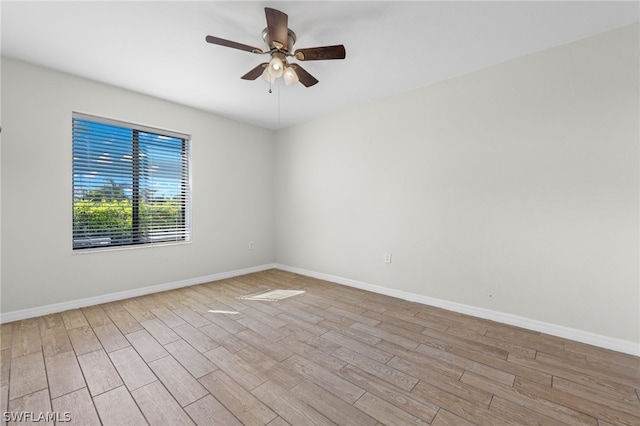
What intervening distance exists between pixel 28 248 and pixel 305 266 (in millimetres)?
3225

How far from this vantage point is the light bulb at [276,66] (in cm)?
207

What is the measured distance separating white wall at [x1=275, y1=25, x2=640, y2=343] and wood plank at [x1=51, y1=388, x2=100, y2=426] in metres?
2.86

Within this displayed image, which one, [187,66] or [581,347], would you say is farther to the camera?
[187,66]

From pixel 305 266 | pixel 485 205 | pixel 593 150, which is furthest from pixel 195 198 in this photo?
pixel 593 150

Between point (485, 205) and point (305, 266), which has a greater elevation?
point (485, 205)

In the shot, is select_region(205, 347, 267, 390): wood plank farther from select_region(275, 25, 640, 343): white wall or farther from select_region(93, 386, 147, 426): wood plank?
select_region(275, 25, 640, 343): white wall

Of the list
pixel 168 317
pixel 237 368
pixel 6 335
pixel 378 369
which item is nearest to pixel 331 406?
pixel 378 369

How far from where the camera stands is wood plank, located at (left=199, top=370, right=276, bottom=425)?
139 centimetres

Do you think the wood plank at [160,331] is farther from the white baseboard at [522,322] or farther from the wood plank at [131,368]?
the white baseboard at [522,322]

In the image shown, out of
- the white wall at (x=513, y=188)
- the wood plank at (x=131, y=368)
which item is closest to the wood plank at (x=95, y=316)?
the wood plank at (x=131, y=368)

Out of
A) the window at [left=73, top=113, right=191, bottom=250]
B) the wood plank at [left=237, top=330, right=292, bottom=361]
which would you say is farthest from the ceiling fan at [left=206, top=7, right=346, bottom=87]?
the wood plank at [left=237, top=330, right=292, bottom=361]

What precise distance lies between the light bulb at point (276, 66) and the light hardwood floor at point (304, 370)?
2.23 m

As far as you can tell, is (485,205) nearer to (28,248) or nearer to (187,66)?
(187,66)

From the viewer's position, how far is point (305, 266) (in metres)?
4.37
